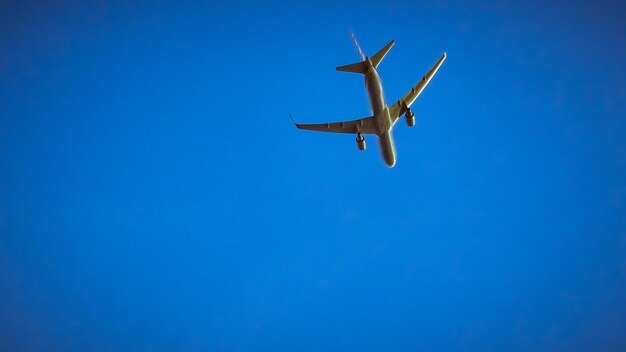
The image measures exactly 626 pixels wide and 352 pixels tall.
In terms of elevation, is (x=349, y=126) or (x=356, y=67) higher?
(x=349, y=126)

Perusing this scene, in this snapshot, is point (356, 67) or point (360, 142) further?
point (360, 142)

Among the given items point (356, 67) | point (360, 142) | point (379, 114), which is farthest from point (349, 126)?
point (356, 67)

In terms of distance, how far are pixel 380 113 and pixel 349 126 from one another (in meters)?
4.46

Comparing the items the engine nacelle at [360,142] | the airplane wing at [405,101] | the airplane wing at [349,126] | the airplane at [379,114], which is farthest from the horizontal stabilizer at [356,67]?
the engine nacelle at [360,142]

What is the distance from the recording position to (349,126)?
36000 millimetres

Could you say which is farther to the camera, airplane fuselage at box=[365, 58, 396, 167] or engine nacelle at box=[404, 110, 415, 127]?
engine nacelle at box=[404, 110, 415, 127]

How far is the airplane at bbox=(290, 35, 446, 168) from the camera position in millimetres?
29844

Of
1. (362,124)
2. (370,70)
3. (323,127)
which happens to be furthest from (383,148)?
(370,70)

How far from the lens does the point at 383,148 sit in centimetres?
3503

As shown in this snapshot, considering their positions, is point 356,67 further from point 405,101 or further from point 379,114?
point 405,101

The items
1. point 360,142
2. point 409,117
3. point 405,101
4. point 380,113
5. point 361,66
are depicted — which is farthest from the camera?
point 360,142

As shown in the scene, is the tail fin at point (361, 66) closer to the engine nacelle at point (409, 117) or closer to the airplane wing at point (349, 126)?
the airplane wing at point (349, 126)

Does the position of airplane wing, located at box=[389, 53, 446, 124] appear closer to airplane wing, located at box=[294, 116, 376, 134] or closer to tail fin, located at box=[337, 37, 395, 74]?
airplane wing, located at box=[294, 116, 376, 134]

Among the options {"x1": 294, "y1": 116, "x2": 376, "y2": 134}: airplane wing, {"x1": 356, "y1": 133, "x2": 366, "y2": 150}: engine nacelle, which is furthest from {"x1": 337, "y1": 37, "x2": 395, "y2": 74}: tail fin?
{"x1": 356, "y1": 133, "x2": 366, "y2": 150}: engine nacelle
